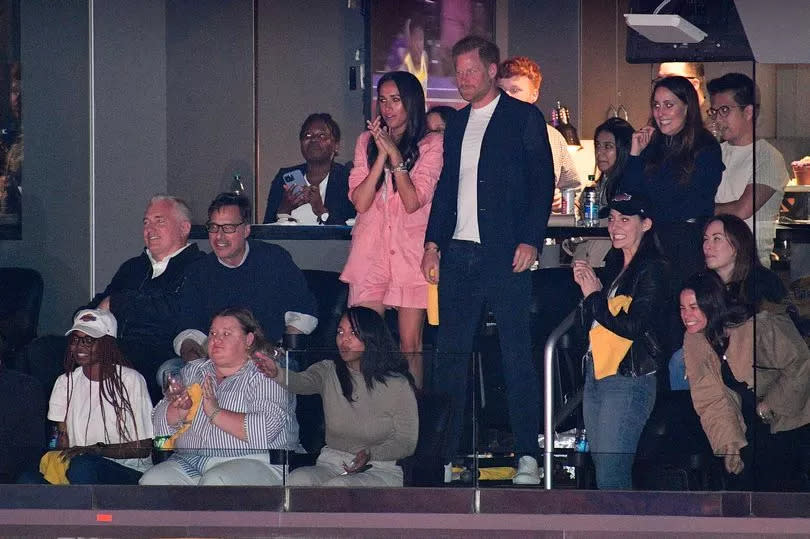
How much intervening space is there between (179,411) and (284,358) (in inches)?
17.1

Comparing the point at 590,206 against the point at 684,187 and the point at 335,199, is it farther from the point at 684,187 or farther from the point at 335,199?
the point at 684,187

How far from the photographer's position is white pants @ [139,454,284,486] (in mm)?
4941

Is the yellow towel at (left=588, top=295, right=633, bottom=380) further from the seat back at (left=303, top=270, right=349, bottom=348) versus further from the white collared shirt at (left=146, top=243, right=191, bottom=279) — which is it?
the white collared shirt at (left=146, top=243, right=191, bottom=279)

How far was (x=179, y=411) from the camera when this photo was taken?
16.4ft

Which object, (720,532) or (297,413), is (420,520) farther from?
(720,532)

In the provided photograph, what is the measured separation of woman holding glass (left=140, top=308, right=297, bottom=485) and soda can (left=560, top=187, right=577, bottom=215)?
2.34m

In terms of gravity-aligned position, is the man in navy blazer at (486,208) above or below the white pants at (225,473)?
above

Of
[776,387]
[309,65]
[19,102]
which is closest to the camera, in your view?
[776,387]

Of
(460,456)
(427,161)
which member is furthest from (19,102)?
(460,456)

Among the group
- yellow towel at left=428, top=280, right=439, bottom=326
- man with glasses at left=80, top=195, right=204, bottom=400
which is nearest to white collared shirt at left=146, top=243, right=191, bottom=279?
man with glasses at left=80, top=195, right=204, bottom=400

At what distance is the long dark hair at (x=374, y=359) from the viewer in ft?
16.0

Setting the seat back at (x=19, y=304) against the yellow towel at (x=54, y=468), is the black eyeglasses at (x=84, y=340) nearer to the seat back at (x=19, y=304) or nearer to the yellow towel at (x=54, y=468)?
the yellow towel at (x=54, y=468)

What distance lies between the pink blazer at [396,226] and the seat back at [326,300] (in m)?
0.14

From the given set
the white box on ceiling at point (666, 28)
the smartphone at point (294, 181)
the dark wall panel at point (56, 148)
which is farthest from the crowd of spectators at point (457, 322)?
the smartphone at point (294, 181)
